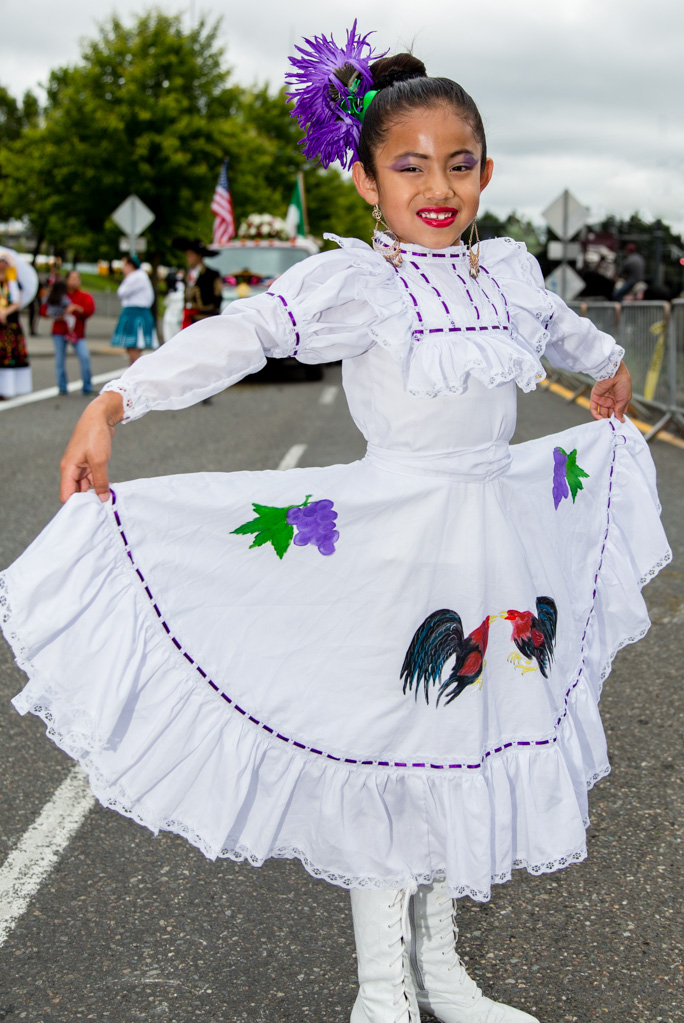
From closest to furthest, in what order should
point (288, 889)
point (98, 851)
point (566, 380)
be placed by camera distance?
point (288, 889), point (98, 851), point (566, 380)

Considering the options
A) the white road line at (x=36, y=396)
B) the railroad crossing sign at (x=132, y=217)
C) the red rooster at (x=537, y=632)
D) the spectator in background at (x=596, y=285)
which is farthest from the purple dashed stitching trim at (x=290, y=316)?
the railroad crossing sign at (x=132, y=217)

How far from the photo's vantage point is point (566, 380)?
17.3 metres

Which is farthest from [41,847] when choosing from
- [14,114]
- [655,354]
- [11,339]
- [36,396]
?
[14,114]

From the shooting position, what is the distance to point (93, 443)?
1916 mm

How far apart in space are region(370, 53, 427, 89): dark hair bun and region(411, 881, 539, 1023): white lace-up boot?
174cm

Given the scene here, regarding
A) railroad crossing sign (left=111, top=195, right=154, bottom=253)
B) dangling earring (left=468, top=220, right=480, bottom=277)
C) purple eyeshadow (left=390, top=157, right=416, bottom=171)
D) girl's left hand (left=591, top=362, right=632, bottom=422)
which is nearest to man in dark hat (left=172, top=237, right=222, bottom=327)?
railroad crossing sign (left=111, top=195, right=154, bottom=253)

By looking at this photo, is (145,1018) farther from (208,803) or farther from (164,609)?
(164,609)

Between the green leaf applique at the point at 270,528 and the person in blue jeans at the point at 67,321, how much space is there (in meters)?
13.3

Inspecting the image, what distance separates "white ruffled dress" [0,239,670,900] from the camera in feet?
6.83

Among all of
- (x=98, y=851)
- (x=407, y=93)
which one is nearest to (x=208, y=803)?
(x=98, y=851)

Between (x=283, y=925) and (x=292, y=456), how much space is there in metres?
6.86

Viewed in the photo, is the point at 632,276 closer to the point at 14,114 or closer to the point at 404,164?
the point at 404,164

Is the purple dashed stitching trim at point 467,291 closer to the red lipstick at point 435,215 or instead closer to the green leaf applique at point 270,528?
the red lipstick at point 435,215

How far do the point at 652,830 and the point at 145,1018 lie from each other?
163 centimetres
